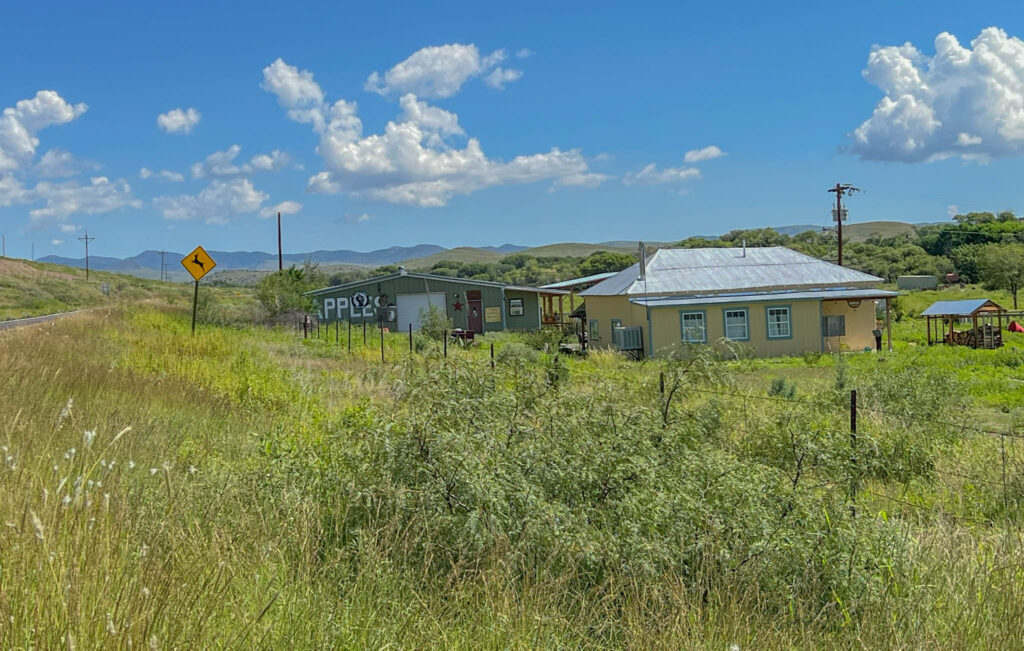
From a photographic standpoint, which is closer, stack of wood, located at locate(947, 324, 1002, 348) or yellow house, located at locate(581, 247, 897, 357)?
stack of wood, located at locate(947, 324, 1002, 348)

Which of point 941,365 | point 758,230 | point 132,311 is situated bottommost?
point 941,365

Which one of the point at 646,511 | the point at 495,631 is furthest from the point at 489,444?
the point at 495,631

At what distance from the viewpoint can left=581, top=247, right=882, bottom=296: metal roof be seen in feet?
105

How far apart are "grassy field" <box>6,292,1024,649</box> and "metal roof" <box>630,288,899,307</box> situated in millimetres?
22239

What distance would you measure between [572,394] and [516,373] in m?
0.50

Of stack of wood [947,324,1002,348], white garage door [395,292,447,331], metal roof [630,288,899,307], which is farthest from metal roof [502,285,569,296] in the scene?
stack of wood [947,324,1002,348]

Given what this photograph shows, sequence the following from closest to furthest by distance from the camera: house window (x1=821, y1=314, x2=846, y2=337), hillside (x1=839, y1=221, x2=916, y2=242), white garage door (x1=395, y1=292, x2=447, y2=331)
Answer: house window (x1=821, y1=314, x2=846, y2=337)
white garage door (x1=395, y1=292, x2=447, y2=331)
hillside (x1=839, y1=221, x2=916, y2=242)

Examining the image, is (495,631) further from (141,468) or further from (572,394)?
(572,394)

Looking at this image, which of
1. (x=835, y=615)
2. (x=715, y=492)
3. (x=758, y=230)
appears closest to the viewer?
(x=835, y=615)

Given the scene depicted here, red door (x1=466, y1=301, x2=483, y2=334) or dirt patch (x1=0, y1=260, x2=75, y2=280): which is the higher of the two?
dirt patch (x1=0, y1=260, x2=75, y2=280)

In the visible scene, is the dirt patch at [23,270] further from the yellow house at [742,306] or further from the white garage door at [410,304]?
the yellow house at [742,306]

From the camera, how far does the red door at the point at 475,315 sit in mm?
43281

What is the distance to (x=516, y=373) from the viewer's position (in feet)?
21.8

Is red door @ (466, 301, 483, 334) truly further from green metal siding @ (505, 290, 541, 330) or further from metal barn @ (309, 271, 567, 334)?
green metal siding @ (505, 290, 541, 330)
